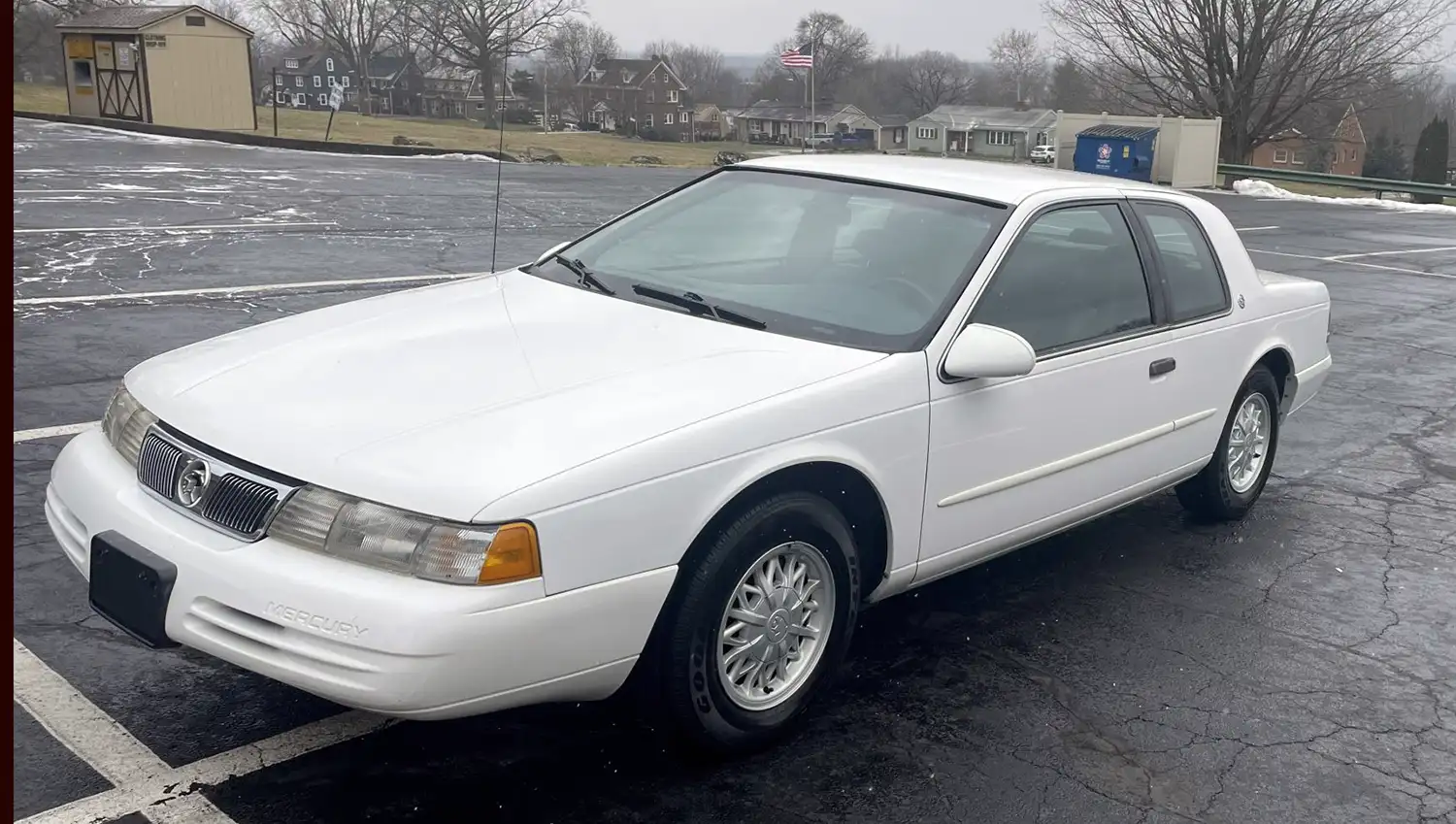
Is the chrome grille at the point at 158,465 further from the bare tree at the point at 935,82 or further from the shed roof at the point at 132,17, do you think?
the bare tree at the point at 935,82

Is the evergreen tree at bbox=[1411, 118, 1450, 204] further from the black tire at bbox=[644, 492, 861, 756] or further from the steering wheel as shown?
the black tire at bbox=[644, 492, 861, 756]

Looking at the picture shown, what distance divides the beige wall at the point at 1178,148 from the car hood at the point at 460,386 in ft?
103

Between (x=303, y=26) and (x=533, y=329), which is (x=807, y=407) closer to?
(x=533, y=329)

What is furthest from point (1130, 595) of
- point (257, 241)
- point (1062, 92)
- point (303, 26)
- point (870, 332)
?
point (303, 26)

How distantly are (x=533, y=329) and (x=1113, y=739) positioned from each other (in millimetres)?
2097

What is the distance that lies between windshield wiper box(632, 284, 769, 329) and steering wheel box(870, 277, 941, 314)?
0.46m

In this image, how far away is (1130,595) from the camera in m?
4.91

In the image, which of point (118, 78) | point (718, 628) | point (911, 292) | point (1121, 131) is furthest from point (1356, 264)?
point (118, 78)

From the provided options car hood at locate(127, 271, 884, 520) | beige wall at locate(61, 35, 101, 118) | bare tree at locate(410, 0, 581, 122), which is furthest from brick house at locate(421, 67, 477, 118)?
car hood at locate(127, 271, 884, 520)

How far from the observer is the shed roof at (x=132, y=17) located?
29.5 metres

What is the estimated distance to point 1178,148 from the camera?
110ft

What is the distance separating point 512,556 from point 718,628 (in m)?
0.69

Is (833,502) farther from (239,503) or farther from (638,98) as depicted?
(638,98)

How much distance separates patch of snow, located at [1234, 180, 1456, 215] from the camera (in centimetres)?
2948
